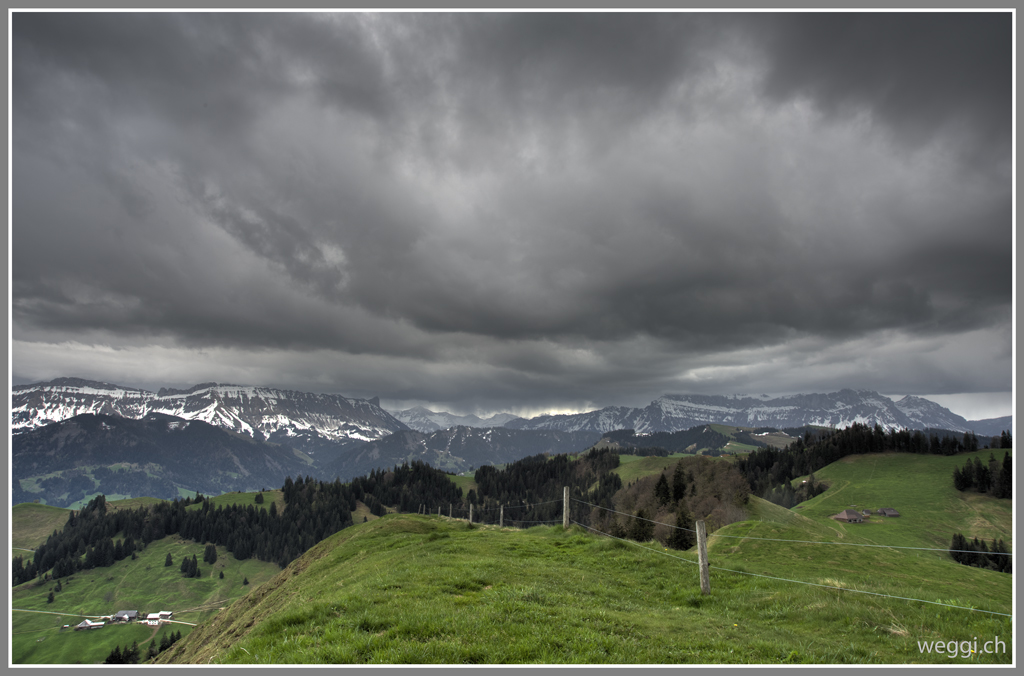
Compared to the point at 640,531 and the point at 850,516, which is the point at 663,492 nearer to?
the point at 640,531

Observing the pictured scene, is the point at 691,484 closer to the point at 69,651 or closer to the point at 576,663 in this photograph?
the point at 576,663

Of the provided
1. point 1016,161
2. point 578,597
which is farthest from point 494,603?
point 1016,161

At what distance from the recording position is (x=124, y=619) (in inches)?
6073

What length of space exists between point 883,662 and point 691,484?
8611cm

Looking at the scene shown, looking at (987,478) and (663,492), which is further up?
(663,492)

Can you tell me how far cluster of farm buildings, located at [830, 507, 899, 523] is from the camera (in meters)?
118

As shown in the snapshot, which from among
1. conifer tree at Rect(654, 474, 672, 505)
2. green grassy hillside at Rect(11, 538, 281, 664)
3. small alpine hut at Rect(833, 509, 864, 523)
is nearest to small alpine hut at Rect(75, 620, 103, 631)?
green grassy hillside at Rect(11, 538, 281, 664)

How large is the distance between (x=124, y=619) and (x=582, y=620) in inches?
8481

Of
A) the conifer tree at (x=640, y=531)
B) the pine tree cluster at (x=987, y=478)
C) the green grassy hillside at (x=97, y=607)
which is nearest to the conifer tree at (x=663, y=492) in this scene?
the conifer tree at (x=640, y=531)

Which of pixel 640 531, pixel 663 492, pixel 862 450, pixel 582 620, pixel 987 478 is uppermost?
pixel 582 620

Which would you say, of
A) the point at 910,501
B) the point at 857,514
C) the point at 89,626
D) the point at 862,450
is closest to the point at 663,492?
the point at 857,514

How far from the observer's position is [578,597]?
17375 millimetres

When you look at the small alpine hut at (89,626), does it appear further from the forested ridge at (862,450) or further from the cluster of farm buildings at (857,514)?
the cluster of farm buildings at (857,514)

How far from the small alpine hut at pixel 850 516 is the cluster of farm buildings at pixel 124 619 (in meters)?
220
